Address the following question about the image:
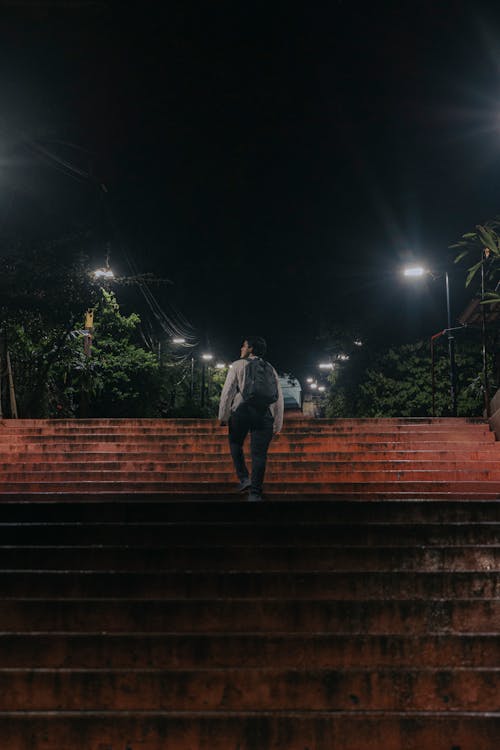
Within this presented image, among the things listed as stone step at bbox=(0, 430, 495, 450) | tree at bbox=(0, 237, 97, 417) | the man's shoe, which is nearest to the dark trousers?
the man's shoe

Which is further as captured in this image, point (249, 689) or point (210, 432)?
point (210, 432)

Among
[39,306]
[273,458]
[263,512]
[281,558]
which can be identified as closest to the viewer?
[281,558]

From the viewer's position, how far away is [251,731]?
2994mm

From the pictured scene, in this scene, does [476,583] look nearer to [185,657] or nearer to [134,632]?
[185,657]

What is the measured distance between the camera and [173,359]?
3092cm

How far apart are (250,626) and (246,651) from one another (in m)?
0.30

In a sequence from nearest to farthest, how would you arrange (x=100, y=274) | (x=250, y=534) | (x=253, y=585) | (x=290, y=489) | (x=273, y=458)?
1. (x=253, y=585)
2. (x=250, y=534)
3. (x=290, y=489)
4. (x=273, y=458)
5. (x=100, y=274)

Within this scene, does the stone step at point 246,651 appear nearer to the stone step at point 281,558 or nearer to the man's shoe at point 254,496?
the stone step at point 281,558

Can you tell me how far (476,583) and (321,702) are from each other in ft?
4.52

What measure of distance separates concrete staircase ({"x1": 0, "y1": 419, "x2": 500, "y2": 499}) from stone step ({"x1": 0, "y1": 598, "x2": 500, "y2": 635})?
258 cm

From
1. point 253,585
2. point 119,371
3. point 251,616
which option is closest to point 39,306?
point 119,371

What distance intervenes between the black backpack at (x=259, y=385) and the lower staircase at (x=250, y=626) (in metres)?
1.13

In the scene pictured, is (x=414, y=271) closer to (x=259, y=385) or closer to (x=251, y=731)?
(x=259, y=385)

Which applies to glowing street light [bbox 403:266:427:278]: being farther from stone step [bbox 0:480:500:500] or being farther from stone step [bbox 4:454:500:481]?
stone step [bbox 0:480:500:500]
